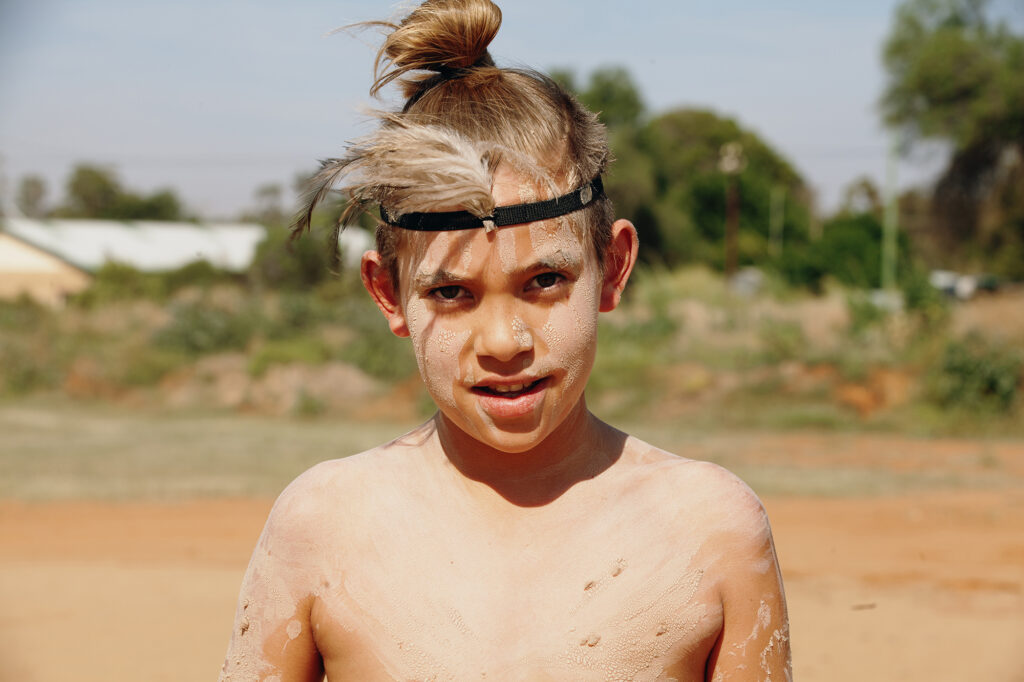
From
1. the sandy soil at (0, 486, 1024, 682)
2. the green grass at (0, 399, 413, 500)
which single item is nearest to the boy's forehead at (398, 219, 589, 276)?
the sandy soil at (0, 486, 1024, 682)

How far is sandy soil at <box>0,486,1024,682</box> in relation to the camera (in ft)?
19.3

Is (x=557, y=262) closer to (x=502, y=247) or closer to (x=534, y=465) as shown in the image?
(x=502, y=247)

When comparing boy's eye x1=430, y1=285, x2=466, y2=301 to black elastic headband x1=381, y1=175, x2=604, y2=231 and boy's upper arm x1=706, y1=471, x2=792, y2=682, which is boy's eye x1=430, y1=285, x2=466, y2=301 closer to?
black elastic headband x1=381, y1=175, x2=604, y2=231

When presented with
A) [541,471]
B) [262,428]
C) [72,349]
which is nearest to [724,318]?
[262,428]

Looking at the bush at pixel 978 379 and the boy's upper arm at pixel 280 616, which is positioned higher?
the boy's upper arm at pixel 280 616

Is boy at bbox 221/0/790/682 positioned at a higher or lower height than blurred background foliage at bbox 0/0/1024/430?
higher

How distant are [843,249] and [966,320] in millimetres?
21472

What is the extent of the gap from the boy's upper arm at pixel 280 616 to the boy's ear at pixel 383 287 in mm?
376

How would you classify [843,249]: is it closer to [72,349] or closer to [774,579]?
[72,349]

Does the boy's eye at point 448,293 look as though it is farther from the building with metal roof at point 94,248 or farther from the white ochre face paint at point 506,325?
the building with metal roof at point 94,248

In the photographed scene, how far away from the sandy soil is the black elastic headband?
404cm

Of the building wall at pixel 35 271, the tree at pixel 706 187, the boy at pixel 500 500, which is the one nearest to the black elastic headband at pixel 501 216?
the boy at pixel 500 500

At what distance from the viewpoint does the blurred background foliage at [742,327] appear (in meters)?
15.0

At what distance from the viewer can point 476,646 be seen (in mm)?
1682
